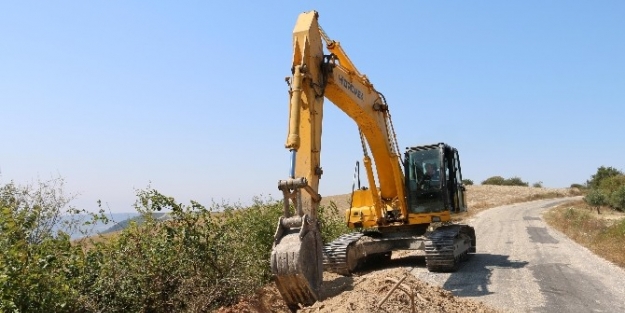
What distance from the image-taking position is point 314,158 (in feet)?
27.6

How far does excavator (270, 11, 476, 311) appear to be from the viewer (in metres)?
7.25

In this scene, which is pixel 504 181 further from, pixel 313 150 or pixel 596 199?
pixel 313 150

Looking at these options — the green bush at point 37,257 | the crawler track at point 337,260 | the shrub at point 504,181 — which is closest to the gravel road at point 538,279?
the crawler track at point 337,260

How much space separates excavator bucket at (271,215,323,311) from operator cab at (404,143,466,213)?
19.7 feet

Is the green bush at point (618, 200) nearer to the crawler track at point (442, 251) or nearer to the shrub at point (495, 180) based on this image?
the crawler track at point (442, 251)

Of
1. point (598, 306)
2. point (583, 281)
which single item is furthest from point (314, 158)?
point (583, 281)

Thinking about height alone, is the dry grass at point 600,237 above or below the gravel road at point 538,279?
above

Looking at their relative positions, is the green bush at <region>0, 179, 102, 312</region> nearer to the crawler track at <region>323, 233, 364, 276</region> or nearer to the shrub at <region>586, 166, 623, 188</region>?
the crawler track at <region>323, 233, 364, 276</region>

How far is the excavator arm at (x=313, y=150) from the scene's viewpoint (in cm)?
708

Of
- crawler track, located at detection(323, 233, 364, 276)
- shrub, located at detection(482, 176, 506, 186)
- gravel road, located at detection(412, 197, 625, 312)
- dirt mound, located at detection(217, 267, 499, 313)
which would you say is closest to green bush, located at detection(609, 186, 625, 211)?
gravel road, located at detection(412, 197, 625, 312)

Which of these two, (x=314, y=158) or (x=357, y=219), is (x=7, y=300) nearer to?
(x=314, y=158)

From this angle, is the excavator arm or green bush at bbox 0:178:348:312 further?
the excavator arm

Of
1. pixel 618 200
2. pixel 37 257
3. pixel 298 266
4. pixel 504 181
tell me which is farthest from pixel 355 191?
pixel 504 181

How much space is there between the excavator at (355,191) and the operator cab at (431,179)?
0.08 ft
